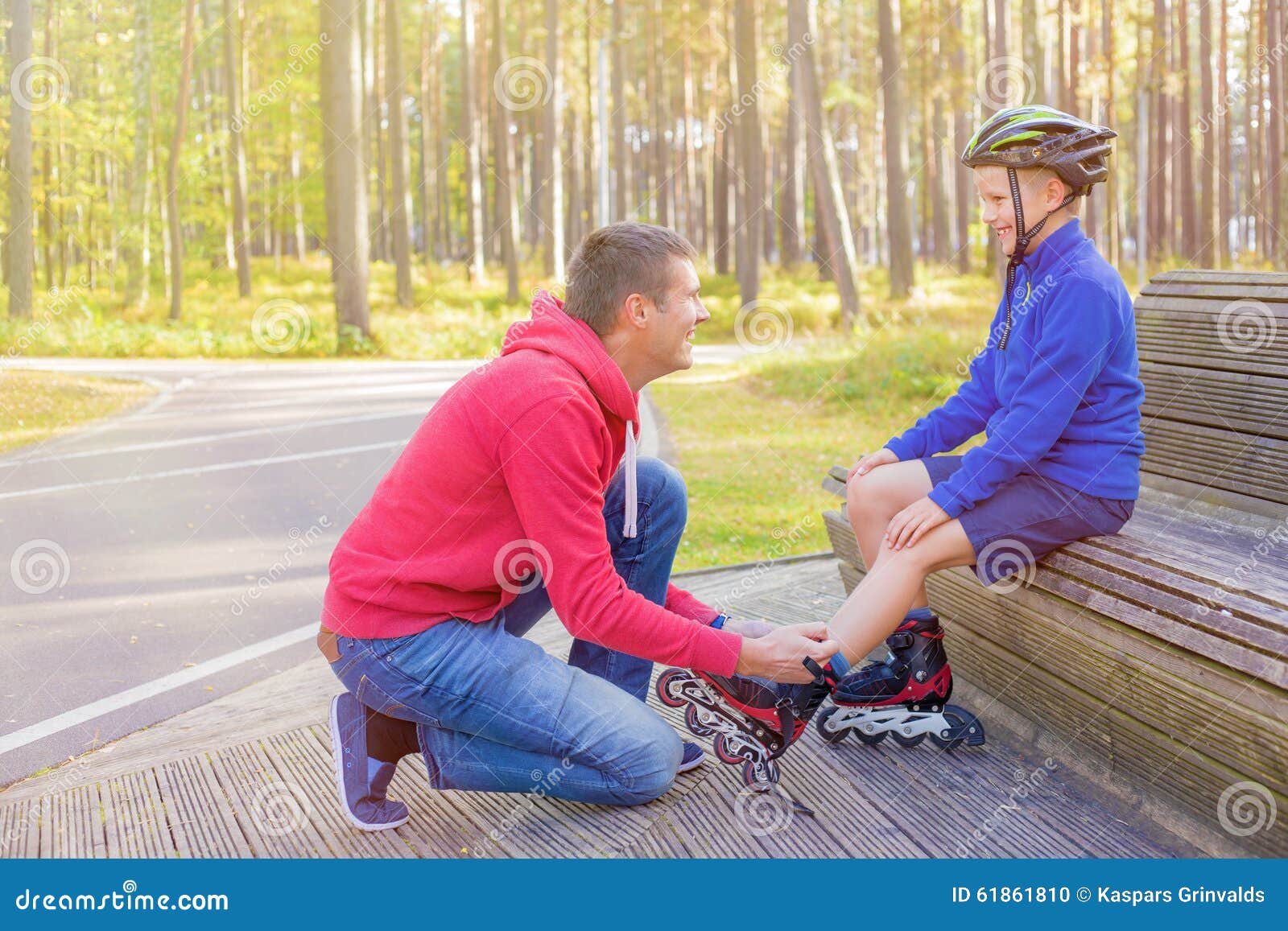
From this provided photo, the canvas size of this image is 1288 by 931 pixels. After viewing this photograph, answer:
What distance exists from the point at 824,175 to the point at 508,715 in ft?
60.5

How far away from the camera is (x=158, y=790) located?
335cm

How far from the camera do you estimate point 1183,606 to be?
277 centimetres

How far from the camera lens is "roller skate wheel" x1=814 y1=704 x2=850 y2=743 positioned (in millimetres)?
3596

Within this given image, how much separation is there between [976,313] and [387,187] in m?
29.8

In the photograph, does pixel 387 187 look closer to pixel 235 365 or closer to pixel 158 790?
pixel 235 365

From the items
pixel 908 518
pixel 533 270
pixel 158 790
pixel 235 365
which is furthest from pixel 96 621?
pixel 533 270

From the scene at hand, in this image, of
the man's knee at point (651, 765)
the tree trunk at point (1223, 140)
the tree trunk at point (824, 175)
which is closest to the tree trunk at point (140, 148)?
the tree trunk at point (824, 175)

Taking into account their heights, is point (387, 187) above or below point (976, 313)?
above

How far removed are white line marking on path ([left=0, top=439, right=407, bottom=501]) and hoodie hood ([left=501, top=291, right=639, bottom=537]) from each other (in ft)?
19.3

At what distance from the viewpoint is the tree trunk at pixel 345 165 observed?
1853 centimetres

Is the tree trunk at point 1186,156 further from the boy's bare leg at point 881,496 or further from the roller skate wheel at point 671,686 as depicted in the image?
the roller skate wheel at point 671,686

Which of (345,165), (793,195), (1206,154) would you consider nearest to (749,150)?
(793,195)

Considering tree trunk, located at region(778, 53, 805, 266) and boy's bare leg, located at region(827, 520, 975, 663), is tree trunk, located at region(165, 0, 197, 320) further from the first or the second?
boy's bare leg, located at region(827, 520, 975, 663)

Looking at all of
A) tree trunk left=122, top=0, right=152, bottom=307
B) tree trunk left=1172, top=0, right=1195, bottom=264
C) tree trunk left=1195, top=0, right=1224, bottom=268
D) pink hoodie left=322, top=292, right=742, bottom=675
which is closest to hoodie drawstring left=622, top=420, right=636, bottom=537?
pink hoodie left=322, top=292, right=742, bottom=675
